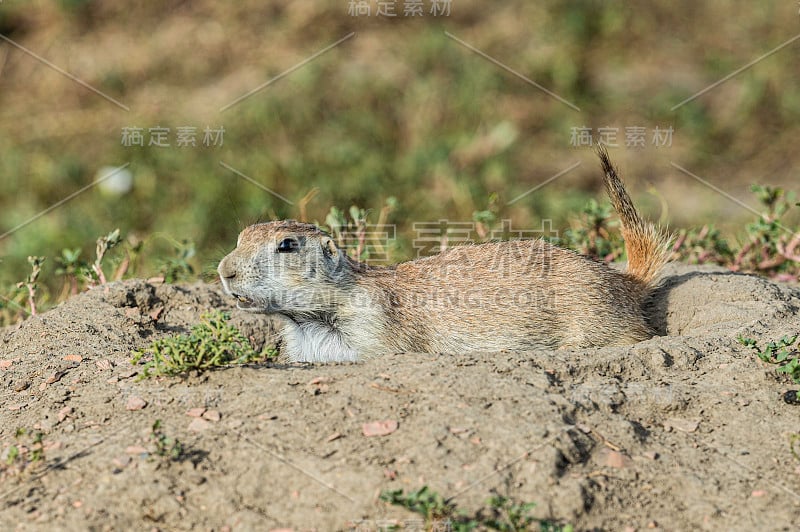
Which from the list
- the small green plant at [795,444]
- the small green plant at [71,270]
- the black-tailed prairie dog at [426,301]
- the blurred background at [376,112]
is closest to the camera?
the small green plant at [795,444]

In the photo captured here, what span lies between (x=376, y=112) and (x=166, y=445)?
684 cm

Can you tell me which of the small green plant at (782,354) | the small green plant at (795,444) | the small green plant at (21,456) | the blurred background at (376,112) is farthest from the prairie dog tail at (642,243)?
the small green plant at (21,456)

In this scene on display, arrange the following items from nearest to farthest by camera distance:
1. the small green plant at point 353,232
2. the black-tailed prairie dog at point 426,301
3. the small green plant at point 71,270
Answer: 1. the black-tailed prairie dog at point 426,301
2. the small green plant at point 71,270
3. the small green plant at point 353,232

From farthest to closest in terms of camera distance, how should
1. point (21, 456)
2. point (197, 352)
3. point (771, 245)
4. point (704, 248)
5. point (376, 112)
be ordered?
point (376, 112)
point (704, 248)
point (771, 245)
point (197, 352)
point (21, 456)

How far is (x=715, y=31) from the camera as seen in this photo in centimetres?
1080

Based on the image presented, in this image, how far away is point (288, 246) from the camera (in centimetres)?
523

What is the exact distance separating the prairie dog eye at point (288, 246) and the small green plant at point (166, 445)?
68.8 inches

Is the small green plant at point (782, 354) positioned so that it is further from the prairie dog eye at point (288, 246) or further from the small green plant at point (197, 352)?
the prairie dog eye at point (288, 246)

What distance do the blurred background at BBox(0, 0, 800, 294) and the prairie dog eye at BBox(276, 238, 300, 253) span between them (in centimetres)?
261

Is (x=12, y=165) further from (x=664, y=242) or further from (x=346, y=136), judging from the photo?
(x=664, y=242)

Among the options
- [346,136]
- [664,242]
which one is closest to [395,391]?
[664,242]

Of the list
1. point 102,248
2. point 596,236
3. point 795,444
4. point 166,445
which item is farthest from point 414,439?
point 596,236

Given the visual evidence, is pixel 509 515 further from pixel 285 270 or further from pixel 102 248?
pixel 102 248

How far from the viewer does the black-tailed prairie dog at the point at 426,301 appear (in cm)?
518
